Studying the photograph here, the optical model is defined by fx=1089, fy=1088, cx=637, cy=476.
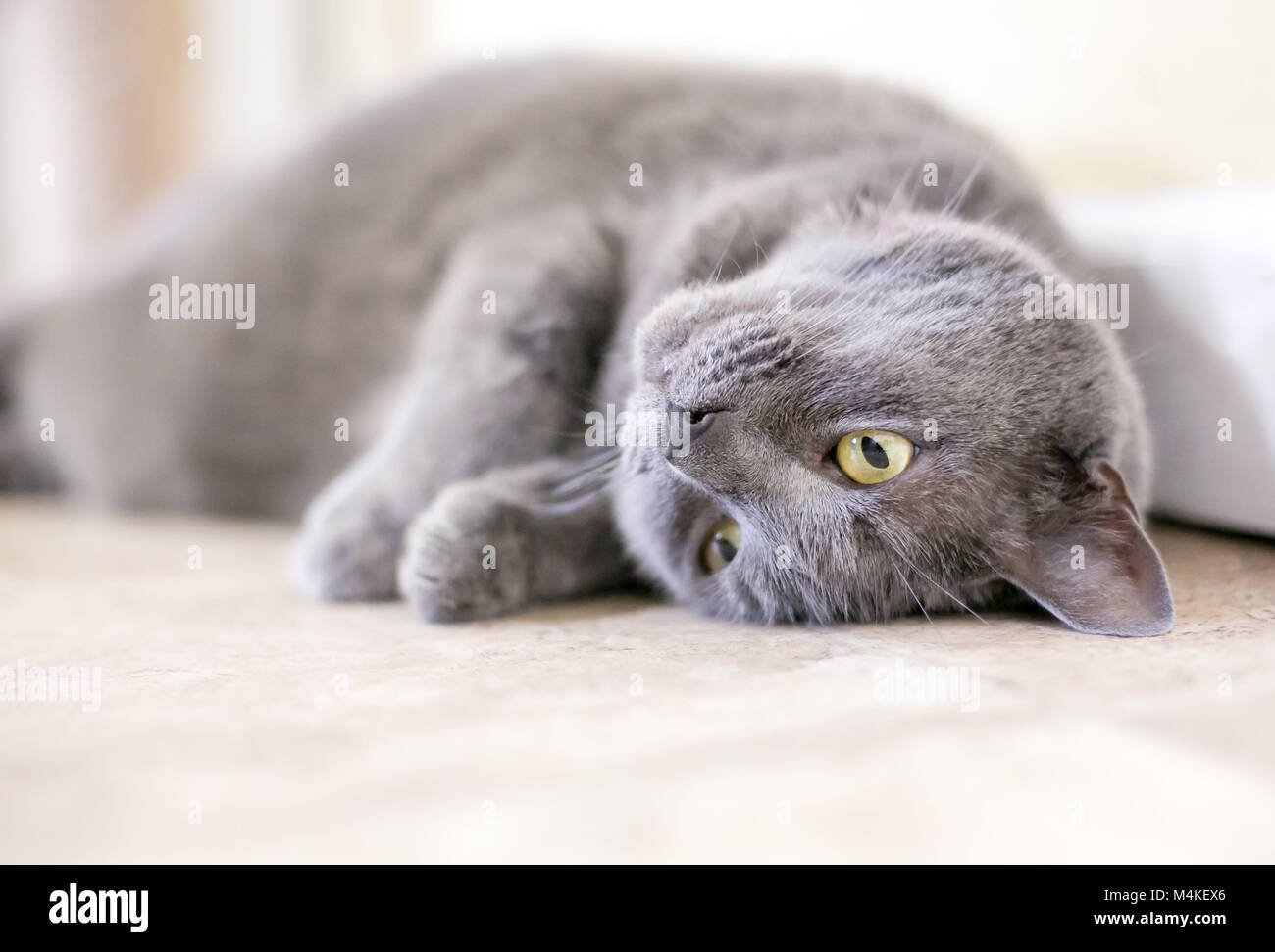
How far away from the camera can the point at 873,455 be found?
1094 millimetres

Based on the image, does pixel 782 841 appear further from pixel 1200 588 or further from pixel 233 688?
pixel 1200 588

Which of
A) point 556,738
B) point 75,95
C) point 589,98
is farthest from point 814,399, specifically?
point 75,95

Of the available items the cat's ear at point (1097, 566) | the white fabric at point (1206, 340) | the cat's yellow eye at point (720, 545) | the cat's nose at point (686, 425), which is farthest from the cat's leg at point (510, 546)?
the white fabric at point (1206, 340)

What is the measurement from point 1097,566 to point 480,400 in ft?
2.45

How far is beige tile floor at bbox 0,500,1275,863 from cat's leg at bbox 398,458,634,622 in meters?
0.04

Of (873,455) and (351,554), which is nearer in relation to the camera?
(873,455)

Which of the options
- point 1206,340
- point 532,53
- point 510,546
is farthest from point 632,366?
point 532,53

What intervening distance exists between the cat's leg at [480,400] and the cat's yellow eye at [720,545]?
10.7 inches

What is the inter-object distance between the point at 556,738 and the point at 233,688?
1.10 feet

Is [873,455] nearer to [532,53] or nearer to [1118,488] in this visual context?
[1118,488]

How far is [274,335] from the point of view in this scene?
5.78 feet

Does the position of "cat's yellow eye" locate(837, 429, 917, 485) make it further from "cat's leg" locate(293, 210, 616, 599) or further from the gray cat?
"cat's leg" locate(293, 210, 616, 599)

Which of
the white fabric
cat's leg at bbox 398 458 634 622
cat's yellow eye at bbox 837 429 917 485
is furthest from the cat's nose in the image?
the white fabric
